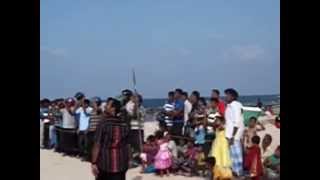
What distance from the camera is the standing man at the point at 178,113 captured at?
20.3ft

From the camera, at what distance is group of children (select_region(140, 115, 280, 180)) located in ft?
18.1

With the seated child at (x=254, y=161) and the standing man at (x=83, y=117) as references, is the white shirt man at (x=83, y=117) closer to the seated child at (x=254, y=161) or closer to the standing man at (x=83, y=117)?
the standing man at (x=83, y=117)

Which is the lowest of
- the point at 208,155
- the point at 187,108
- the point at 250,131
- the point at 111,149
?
the point at 208,155

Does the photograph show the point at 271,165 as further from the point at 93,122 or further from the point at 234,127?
the point at 93,122

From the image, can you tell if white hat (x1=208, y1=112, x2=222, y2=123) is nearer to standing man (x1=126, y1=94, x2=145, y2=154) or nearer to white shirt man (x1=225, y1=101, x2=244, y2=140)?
white shirt man (x1=225, y1=101, x2=244, y2=140)

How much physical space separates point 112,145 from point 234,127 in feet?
3.90

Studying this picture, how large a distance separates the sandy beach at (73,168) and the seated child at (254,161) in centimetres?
28

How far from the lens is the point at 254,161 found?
549cm

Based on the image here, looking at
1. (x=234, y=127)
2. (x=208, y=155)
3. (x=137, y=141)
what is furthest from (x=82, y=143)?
(x=234, y=127)

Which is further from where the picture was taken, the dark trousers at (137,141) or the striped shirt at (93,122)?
the dark trousers at (137,141)

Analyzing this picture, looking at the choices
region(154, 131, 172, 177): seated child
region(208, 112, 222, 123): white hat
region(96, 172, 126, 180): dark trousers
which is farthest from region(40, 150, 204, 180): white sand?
region(96, 172, 126, 180): dark trousers

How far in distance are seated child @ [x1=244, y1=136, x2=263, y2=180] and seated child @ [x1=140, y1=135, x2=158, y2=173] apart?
1136 millimetres

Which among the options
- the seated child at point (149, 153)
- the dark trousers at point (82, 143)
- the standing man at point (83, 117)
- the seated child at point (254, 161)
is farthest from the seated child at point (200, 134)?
the dark trousers at point (82, 143)
